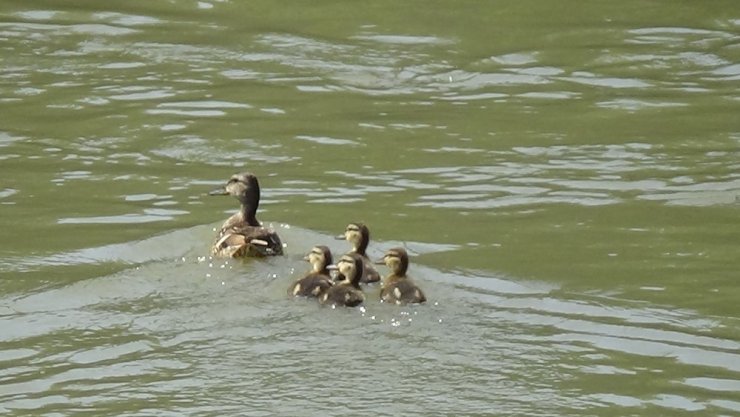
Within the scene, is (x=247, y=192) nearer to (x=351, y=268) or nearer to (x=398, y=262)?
(x=351, y=268)

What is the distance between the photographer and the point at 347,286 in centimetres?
847

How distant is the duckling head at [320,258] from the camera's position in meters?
8.74

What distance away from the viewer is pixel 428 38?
1350 centimetres

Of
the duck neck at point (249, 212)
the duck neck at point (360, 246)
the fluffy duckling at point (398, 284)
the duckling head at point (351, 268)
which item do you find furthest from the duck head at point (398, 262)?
the duck neck at point (249, 212)

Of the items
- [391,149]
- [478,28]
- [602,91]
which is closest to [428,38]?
[478,28]

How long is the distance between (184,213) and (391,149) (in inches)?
60.6

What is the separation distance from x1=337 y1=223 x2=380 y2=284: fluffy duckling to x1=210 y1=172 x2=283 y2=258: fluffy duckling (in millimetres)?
392

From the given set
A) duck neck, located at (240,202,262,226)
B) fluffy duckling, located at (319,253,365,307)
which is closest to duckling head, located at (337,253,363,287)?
fluffy duckling, located at (319,253,365,307)

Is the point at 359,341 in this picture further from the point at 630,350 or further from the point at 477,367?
the point at 630,350

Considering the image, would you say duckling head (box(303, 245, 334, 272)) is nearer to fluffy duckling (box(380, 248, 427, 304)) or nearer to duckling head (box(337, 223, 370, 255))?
duckling head (box(337, 223, 370, 255))

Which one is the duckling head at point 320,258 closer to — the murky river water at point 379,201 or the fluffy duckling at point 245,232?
the murky river water at point 379,201

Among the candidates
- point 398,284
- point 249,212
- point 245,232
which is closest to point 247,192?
point 249,212

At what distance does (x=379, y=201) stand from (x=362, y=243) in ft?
3.70

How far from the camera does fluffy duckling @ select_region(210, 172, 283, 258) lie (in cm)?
909
